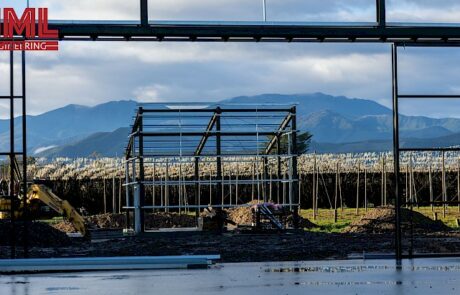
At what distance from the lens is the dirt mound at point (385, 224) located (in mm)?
31734

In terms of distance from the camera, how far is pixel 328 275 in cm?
1432

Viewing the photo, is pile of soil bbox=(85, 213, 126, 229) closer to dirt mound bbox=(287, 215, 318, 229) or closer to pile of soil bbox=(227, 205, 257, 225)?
pile of soil bbox=(227, 205, 257, 225)

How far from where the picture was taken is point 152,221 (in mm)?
37250

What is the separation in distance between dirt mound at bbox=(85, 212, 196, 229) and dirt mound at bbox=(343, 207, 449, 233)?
6835 millimetres

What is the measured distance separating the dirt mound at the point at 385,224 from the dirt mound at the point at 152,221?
683 centimetres

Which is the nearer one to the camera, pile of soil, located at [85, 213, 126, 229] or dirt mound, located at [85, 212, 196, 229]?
dirt mound, located at [85, 212, 196, 229]

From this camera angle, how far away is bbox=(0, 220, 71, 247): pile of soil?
26.9 m

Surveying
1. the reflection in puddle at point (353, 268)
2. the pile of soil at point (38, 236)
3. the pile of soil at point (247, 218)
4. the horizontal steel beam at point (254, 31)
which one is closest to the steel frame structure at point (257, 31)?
the horizontal steel beam at point (254, 31)

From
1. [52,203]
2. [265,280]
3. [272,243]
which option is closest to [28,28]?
[265,280]

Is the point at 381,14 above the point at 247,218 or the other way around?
above

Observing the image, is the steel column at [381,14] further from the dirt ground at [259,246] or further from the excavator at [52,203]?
Result: the excavator at [52,203]

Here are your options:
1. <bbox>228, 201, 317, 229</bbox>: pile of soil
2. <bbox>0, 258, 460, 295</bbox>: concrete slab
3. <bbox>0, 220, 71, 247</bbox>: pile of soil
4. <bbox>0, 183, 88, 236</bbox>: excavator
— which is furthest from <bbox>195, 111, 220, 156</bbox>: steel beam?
<bbox>0, 258, 460, 295</bbox>: concrete slab

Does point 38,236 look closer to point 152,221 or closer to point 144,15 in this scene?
point 152,221

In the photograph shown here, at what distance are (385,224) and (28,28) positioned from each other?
17039 mm
